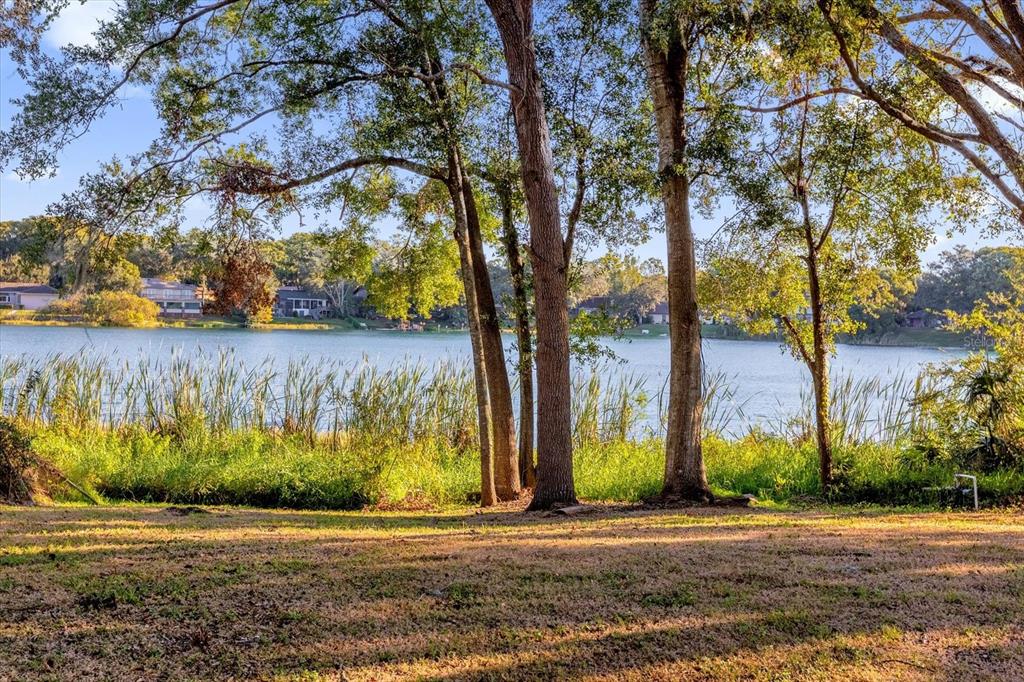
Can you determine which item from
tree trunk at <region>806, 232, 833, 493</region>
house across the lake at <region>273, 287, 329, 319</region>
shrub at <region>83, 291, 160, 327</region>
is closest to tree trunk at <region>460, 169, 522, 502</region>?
tree trunk at <region>806, 232, 833, 493</region>

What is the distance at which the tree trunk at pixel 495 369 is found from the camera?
940 centimetres

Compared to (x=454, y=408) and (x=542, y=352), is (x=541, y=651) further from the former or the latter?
(x=454, y=408)

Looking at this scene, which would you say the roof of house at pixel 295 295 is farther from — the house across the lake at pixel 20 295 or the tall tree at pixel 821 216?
the tall tree at pixel 821 216

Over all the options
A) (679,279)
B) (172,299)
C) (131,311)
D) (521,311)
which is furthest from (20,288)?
(679,279)

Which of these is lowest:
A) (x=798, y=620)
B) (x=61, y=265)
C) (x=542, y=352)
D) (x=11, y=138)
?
(x=798, y=620)

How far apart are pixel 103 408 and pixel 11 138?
5.09 meters

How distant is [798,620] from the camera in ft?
9.95

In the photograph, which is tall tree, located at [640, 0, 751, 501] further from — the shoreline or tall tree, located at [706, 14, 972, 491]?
the shoreline

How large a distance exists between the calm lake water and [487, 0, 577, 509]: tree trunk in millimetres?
4674

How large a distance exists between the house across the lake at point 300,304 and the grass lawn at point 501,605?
3744 cm

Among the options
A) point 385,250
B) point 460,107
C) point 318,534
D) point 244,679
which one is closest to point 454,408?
point 385,250

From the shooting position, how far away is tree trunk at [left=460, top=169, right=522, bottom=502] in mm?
9398

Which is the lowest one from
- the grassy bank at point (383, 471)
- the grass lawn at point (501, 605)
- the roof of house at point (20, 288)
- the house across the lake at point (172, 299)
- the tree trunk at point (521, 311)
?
the grassy bank at point (383, 471)

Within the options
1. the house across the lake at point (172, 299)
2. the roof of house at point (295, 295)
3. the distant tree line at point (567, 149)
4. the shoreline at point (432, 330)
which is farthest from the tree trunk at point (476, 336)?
the house across the lake at point (172, 299)
